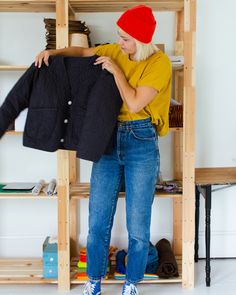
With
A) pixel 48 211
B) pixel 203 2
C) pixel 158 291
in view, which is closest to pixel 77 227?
pixel 48 211

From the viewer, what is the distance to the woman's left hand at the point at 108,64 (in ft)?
7.71

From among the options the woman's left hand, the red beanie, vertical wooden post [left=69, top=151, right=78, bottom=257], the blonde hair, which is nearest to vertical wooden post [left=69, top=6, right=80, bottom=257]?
vertical wooden post [left=69, top=151, right=78, bottom=257]

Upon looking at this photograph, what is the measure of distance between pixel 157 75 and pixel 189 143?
22.4 inches

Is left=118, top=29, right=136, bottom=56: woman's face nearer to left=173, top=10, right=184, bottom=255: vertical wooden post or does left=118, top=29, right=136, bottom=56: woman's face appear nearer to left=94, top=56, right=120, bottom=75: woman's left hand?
left=94, top=56, right=120, bottom=75: woman's left hand

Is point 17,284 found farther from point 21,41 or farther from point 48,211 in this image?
point 21,41

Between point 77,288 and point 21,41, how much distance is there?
Result: 1.61m

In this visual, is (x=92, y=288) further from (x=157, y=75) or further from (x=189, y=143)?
(x=157, y=75)

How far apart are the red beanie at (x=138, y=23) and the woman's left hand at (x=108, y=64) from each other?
0.61 ft

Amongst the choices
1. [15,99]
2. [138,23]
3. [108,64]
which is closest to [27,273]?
[15,99]

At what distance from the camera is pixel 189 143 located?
2.72 meters

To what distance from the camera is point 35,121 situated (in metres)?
2.50

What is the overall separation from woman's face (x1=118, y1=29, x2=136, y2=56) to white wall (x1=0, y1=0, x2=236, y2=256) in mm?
836

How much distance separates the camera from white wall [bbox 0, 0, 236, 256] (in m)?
3.10

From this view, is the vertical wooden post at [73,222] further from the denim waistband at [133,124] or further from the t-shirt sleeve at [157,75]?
the t-shirt sleeve at [157,75]
